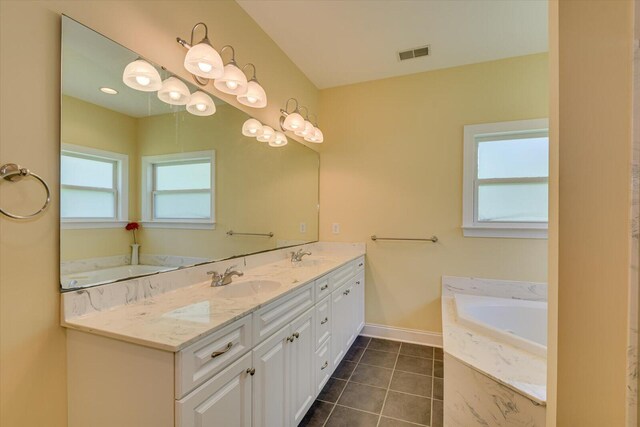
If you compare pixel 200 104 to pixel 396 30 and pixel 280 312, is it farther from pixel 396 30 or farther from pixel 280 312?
pixel 396 30

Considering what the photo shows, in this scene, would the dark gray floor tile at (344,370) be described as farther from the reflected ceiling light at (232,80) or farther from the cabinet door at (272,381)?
the reflected ceiling light at (232,80)

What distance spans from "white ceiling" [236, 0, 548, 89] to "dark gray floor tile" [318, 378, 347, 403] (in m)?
2.71

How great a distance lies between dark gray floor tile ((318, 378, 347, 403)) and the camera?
6.19 feet

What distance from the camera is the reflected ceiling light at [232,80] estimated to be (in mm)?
1553

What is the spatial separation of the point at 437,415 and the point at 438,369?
575 millimetres

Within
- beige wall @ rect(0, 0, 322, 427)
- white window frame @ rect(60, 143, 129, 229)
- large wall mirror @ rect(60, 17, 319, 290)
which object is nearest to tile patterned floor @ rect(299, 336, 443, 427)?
large wall mirror @ rect(60, 17, 319, 290)

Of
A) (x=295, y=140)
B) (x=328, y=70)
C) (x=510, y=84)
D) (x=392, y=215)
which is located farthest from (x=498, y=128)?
(x=295, y=140)

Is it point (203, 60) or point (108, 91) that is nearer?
point (108, 91)

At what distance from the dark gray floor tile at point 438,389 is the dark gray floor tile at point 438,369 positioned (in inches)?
2.2

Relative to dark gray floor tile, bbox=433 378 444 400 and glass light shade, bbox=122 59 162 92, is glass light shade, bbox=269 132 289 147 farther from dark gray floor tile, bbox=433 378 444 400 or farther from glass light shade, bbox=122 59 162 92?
dark gray floor tile, bbox=433 378 444 400

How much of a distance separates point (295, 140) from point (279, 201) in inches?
26.1

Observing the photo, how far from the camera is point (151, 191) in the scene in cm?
137

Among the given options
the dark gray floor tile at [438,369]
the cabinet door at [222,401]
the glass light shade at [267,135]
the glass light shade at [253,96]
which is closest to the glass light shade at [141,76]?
the glass light shade at [253,96]

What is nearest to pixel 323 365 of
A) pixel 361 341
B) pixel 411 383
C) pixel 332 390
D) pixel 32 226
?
pixel 332 390
